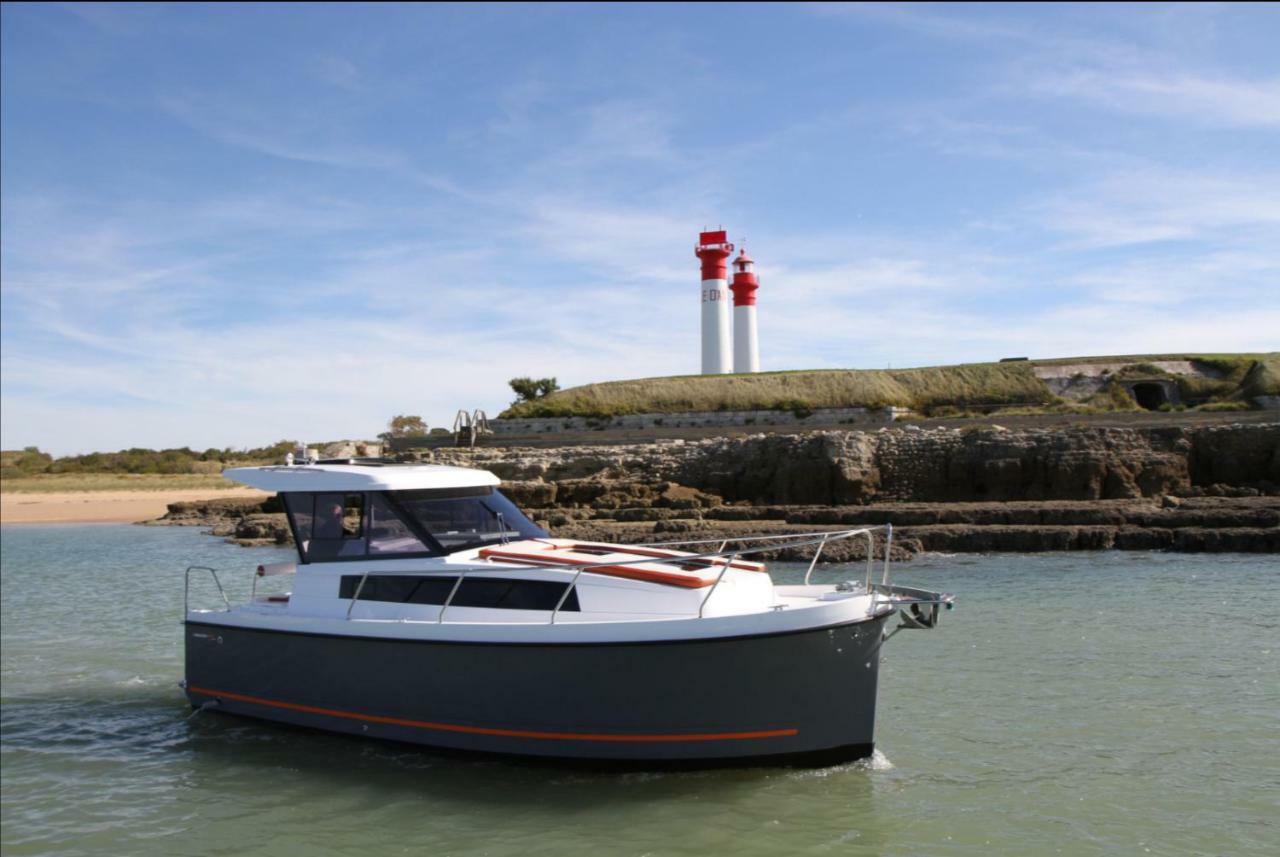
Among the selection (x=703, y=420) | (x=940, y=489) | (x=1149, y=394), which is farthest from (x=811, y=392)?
(x=940, y=489)

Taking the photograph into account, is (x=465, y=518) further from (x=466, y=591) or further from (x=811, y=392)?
(x=811, y=392)

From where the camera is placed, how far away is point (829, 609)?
7578mm

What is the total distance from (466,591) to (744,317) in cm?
4528

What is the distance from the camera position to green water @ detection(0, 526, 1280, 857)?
23.3 ft

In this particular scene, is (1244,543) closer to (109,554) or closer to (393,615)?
(393,615)

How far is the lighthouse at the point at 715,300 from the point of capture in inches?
2020

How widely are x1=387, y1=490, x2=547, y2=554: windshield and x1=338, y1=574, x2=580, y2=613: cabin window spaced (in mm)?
524

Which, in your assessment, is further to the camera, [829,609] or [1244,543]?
[1244,543]

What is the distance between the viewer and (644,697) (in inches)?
303

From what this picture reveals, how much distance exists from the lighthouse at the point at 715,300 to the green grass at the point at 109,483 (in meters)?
25.4

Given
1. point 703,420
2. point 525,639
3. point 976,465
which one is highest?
point 703,420

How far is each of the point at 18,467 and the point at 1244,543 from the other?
66782mm

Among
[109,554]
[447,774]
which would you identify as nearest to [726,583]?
[447,774]

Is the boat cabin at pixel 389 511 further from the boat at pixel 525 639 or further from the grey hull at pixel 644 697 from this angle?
the grey hull at pixel 644 697
